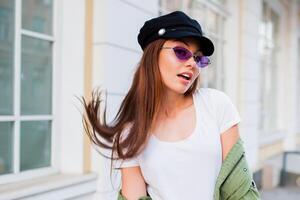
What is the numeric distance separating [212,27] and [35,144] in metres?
3.74

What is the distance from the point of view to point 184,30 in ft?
4.92

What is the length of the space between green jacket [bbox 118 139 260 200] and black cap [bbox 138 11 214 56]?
39 cm

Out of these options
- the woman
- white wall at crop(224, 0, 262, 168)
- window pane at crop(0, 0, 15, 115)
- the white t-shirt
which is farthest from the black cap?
white wall at crop(224, 0, 262, 168)

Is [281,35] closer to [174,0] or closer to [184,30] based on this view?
[174,0]

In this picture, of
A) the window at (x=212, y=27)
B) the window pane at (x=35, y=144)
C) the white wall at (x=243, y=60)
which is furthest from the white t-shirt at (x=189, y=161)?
the white wall at (x=243, y=60)

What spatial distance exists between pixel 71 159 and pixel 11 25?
1.02 metres

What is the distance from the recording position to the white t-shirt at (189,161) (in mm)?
1479

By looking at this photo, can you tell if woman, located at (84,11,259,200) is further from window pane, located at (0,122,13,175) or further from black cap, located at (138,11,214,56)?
window pane, located at (0,122,13,175)

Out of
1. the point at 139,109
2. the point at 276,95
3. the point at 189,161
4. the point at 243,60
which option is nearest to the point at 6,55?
the point at 139,109

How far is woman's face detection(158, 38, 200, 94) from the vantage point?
1.53m

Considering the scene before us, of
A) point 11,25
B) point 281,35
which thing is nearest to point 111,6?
point 11,25

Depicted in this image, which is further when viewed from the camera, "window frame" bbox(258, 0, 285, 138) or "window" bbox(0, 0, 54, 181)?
"window frame" bbox(258, 0, 285, 138)

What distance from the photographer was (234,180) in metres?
1.52

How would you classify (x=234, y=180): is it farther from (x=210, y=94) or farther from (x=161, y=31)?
(x=161, y=31)
